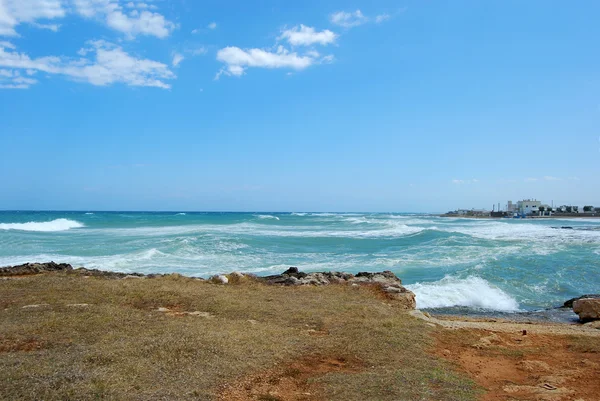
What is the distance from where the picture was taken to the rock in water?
11988mm

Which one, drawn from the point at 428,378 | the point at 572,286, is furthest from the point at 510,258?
the point at 428,378

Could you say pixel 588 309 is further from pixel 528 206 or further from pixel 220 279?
pixel 528 206

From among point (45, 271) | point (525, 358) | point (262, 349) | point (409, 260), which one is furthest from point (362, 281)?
point (45, 271)

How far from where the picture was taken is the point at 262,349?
21.9 ft

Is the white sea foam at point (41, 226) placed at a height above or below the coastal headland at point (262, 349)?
below

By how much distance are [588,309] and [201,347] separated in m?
10.8

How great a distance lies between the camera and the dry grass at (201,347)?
16.9 feet

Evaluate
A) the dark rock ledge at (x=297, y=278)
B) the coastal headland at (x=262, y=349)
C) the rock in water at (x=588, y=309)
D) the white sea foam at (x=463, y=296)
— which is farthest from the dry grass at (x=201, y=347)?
the rock in water at (x=588, y=309)

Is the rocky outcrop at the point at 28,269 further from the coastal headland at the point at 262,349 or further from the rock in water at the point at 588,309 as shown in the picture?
the rock in water at the point at 588,309

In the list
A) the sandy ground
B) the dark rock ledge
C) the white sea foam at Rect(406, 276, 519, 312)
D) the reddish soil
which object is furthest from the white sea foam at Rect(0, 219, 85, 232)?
the reddish soil

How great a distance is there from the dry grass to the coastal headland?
0.08ft

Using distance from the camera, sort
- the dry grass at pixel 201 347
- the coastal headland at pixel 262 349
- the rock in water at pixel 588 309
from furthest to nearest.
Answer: the rock in water at pixel 588 309, the coastal headland at pixel 262 349, the dry grass at pixel 201 347

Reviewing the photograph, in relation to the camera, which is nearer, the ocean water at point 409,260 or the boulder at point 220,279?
the boulder at point 220,279

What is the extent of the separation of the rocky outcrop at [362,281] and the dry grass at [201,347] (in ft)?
5.56
